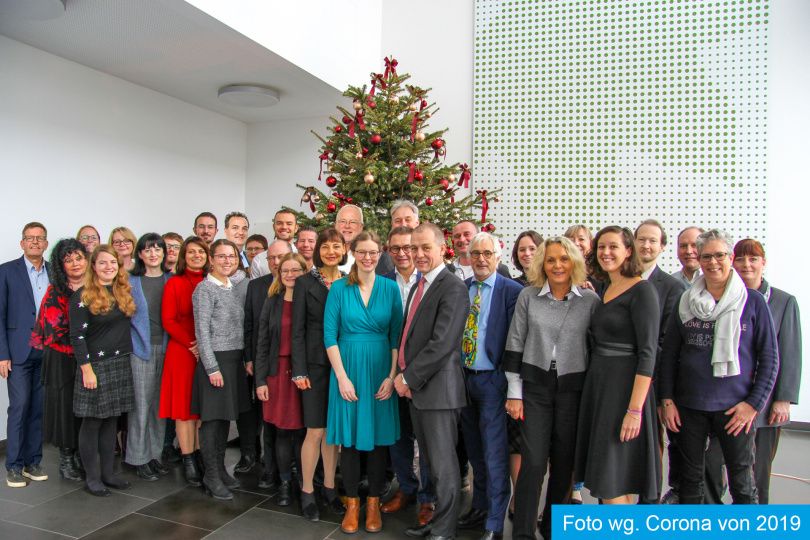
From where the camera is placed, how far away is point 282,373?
3.34 meters

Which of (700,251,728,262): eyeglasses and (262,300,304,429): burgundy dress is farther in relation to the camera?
(262,300,304,429): burgundy dress

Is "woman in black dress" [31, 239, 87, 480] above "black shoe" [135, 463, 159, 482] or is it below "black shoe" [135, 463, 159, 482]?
above

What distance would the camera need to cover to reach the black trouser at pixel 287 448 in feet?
11.3

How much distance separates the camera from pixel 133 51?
498 cm

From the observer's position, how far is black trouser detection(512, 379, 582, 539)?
104 inches

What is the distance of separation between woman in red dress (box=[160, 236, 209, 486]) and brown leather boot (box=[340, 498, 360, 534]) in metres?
1.29

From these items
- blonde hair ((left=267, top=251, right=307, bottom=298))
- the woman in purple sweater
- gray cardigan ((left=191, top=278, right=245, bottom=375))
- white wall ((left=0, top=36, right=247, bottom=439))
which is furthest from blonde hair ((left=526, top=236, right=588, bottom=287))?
white wall ((left=0, top=36, right=247, bottom=439))

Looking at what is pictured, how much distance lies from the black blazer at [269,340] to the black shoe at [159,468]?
49.4 inches

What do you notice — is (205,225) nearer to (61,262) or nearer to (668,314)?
(61,262)

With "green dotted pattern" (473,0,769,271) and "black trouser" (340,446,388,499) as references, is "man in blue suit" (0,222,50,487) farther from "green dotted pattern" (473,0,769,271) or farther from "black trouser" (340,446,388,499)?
"green dotted pattern" (473,0,769,271)

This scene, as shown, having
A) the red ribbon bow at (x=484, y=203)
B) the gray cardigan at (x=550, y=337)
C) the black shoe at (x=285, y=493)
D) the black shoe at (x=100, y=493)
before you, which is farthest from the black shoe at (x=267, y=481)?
the red ribbon bow at (x=484, y=203)

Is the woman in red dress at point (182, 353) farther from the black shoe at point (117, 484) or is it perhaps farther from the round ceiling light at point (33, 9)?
the round ceiling light at point (33, 9)

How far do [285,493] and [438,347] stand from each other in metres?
1.62

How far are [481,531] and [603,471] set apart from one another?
97 cm
